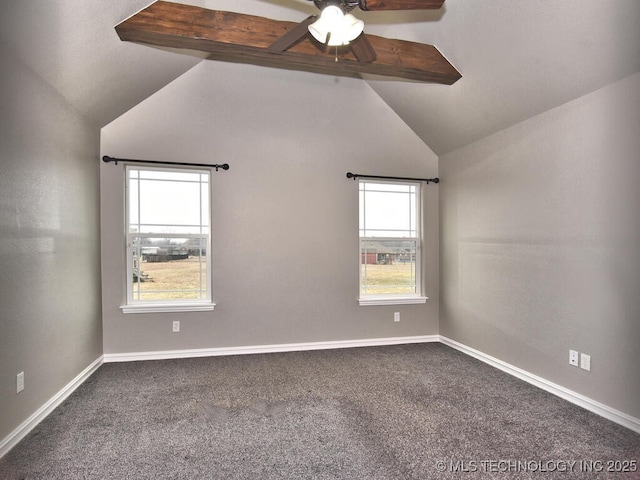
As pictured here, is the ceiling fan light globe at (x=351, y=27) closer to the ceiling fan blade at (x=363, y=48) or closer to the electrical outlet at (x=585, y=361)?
the ceiling fan blade at (x=363, y=48)

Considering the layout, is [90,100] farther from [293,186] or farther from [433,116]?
[433,116]

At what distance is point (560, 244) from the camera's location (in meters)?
2.86

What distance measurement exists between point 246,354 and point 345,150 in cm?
261

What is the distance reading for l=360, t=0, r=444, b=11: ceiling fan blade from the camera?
1.93 m

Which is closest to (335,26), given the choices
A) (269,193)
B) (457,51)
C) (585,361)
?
(457,51)

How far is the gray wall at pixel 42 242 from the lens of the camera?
216 cm

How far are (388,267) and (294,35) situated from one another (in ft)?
9.53

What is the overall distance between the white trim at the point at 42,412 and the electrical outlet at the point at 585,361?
3880mm

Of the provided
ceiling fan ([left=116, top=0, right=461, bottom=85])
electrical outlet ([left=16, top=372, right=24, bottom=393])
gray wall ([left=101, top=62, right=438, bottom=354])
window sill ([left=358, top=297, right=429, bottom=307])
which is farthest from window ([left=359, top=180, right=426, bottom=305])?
electrical outlet ([left=16, top=372, right=24, bottom=393])

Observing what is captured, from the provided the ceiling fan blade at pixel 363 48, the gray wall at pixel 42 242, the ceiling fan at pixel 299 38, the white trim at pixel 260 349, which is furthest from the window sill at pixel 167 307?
the ceiling fan blade at pixel 363 48

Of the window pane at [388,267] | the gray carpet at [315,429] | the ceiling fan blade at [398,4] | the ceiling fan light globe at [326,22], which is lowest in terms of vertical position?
the gray carpet at [315,429]

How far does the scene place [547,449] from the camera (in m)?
2.09

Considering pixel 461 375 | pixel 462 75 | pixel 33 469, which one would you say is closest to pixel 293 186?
pixel 462 75

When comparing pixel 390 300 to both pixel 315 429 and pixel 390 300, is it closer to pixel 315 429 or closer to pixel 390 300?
pixel 390 300
